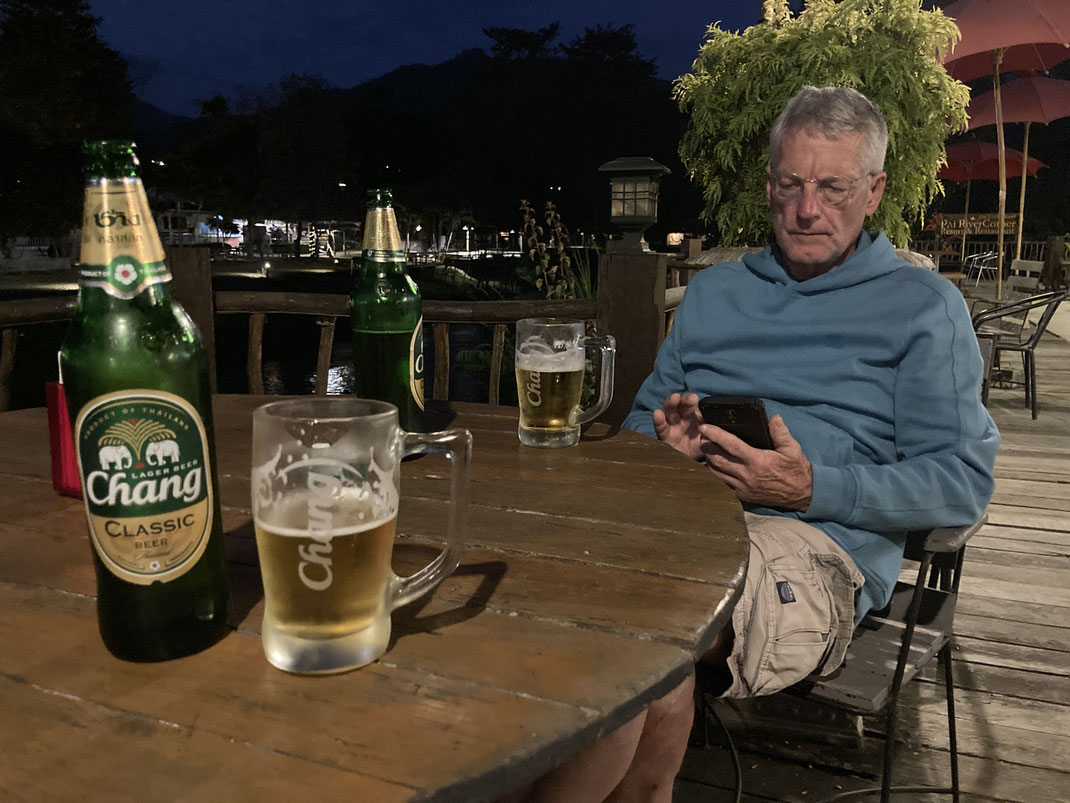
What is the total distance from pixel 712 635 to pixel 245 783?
45cm

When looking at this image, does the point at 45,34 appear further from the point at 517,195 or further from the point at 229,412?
the point at 229,412

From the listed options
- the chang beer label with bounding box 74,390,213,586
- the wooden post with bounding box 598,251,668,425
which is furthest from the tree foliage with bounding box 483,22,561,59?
the chang beer label with bounding box 74,390,213,586

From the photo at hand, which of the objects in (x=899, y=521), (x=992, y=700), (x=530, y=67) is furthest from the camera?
(x=530, y=67)

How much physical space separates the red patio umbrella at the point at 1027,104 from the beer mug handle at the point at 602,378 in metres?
8.36

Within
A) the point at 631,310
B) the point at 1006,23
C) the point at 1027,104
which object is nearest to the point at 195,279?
the point at 631,310

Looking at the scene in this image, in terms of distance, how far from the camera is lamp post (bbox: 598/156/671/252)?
4.49 meters

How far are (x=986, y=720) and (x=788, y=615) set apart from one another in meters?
1.10

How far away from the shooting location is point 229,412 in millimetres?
1694

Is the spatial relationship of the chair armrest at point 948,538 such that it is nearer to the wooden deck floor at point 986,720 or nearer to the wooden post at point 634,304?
the wooden deck floor at point 986,720

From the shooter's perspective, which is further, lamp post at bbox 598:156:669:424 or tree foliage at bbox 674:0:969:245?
tree foliage at bbox 674:0:969:245

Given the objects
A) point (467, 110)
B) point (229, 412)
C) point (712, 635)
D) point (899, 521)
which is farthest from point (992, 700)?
point (467, 110)

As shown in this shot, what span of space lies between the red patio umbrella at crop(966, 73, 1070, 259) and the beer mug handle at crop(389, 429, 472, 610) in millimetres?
9031

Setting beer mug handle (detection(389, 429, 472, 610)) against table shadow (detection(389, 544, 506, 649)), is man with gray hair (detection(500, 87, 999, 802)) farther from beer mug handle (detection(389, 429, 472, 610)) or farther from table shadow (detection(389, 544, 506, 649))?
beer mug handle (detection(389, 429, 472, 610))

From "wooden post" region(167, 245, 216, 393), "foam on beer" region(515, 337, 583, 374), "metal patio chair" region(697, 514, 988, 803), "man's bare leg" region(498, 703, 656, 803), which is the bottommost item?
"metal patio chair" region(697, 514, 988, 803)
